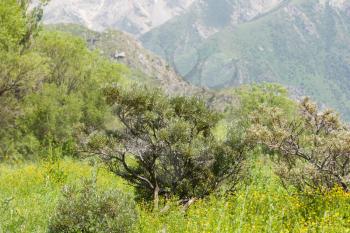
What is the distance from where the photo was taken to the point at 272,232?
10102 mm

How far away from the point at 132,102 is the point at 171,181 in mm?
2618

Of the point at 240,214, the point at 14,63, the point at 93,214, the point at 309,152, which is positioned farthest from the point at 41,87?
the point at 93,214

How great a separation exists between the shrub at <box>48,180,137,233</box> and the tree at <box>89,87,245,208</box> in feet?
10.4

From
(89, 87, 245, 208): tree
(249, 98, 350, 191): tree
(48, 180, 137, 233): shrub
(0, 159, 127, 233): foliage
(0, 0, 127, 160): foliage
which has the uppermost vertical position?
(249, 98, 350, 191): tree

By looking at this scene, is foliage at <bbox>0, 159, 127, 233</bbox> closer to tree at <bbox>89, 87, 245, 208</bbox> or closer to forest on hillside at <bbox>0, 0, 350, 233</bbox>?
forest on hillside at <bbox>0, 0, 350, 233</bbox>

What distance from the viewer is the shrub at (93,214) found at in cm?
959

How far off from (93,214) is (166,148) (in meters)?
3.99

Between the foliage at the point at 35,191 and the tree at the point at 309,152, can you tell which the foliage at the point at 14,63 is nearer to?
the foliage at the point at 35,191

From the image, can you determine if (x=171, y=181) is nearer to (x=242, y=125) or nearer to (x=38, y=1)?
(x=242, y=125)

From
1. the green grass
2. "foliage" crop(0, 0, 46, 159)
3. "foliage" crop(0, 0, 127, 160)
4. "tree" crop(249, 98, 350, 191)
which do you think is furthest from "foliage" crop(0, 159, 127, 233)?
"foliage" crop(0, 0, 46, 159)

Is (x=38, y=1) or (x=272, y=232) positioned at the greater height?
(x=272, y=232)

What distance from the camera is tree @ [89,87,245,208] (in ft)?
43.6

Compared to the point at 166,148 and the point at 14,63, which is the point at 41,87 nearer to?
the point at 14,63

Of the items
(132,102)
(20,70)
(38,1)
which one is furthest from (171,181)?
(38,1)
